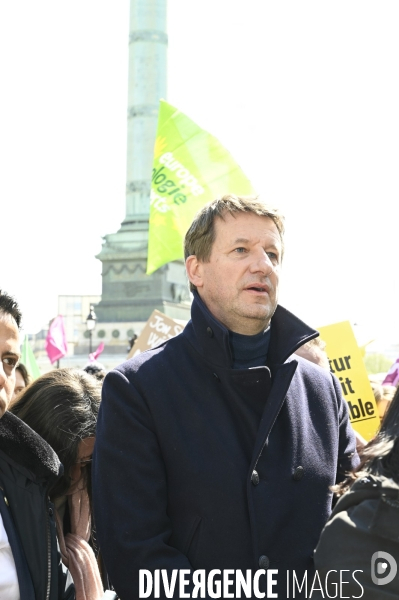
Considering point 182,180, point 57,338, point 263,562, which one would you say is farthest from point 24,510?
point 57,338

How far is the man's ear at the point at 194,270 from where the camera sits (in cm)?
303

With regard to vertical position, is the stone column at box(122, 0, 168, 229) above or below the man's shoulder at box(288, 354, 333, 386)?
above

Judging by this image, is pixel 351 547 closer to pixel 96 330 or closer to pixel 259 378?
pixel 259 378

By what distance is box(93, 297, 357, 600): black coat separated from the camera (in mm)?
2637

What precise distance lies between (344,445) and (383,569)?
1.55 m

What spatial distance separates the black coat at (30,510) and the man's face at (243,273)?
2.42ft

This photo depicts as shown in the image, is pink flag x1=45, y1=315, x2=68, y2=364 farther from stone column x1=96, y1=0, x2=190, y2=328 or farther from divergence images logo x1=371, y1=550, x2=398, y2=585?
divergence images logo x1=371, y1=550, x2=398, y2=585

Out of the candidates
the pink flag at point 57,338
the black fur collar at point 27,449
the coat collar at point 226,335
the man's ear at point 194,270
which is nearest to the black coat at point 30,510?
the black fur collar at point 27,449

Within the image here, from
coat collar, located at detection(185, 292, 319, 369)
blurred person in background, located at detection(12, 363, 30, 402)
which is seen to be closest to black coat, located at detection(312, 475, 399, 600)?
coat collar, located at detection(185, 292, 319, 369)

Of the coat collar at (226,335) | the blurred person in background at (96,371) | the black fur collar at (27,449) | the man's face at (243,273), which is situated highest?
the man's face at (243,273)

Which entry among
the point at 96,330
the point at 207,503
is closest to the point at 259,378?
the point at 207,503

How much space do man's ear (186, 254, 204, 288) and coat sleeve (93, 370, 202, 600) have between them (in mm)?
439

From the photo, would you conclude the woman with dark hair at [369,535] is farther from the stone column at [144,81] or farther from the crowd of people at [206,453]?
the stone column at [144,81]

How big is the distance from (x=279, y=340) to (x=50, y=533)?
0.96 m
